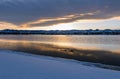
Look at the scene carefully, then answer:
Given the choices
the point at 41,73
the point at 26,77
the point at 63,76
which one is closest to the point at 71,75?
the point at 63,76

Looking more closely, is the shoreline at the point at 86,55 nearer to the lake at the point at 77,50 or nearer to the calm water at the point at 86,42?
the lake at the point at 77,50

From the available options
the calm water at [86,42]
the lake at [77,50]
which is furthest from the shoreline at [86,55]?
the calm water at [86,42]

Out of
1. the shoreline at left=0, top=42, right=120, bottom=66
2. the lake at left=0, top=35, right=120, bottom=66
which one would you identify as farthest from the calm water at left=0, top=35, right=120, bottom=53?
the shoreline at left=0, top=42, right=120, bottom=66

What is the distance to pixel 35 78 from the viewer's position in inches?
361

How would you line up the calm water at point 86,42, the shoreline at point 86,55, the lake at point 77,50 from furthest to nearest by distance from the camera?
the calm water at point 86,42 → the lake at point 77,50 → the shoreline at point 86,55

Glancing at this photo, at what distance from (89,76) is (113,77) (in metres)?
1.00

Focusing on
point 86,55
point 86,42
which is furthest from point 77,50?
point 86,42

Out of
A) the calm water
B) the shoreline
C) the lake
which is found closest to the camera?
the shoreline

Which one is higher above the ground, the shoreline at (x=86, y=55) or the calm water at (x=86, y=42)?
the shoreline at (x=86, y=55)

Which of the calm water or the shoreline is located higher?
the shoreline

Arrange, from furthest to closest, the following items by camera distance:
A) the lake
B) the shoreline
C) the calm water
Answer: the calm water < the lake < the shoreline

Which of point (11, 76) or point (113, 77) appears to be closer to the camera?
point (11, 76)

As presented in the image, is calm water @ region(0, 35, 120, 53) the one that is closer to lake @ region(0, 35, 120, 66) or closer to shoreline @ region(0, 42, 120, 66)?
lake @ region(0, 35, 120, 66)

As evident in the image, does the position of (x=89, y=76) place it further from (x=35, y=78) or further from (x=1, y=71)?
(x=1, y=71)
